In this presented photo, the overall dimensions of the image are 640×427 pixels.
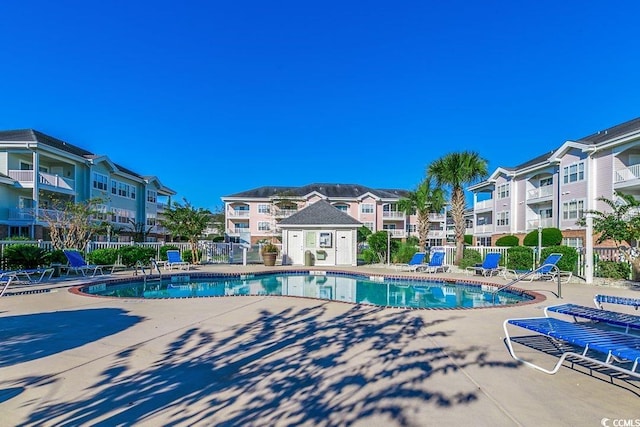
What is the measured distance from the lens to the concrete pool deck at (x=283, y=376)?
3049 mm

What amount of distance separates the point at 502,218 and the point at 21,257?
120ft

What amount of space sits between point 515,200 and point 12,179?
41204 mm

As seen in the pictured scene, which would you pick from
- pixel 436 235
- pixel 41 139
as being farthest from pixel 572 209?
pixel 41 139

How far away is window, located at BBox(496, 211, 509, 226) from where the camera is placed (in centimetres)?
3430

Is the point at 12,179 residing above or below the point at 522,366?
above

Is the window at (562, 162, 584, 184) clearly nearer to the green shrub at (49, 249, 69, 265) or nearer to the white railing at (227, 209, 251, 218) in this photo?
the green shrub at (49, 249, 69, 265)

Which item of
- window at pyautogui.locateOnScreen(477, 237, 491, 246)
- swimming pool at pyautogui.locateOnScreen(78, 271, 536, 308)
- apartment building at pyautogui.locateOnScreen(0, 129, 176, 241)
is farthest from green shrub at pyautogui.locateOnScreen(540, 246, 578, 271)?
window at pyautogui.locateOnScreen(477, 237, 491, 246)

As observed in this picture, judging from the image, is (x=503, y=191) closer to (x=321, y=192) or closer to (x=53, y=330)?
(x=321, y=192)

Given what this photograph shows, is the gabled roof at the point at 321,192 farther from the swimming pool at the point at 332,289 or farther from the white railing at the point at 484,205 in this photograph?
the swimming pool at the point at 332,289

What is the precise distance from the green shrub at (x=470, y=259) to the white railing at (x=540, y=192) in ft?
53.4

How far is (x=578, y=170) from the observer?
25656 mm

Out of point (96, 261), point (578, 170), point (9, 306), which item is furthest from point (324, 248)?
point (578, 170)

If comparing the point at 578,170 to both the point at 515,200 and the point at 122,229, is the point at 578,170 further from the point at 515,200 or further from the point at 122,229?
the point at 122,229

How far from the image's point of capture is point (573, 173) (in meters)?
26.2
